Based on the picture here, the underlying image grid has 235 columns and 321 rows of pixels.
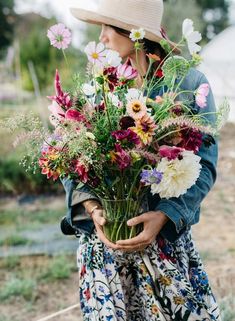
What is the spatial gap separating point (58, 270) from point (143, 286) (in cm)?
218

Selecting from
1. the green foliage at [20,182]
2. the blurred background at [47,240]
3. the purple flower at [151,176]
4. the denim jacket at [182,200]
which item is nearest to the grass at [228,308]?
the blurred background at [47,240]

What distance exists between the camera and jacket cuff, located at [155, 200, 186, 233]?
1.74 m

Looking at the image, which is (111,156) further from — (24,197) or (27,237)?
(24,197)

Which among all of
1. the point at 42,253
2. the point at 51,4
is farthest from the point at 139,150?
the point at 51,4

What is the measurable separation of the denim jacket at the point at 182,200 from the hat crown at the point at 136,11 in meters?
0.23

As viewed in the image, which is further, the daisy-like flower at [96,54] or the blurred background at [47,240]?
the blurred background at [47,240]

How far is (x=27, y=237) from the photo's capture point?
4.87 metres

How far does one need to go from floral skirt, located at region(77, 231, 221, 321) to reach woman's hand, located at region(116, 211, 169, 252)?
0.27 ft

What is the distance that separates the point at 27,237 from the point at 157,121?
3.44 metres

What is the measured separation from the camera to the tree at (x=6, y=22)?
2425cm

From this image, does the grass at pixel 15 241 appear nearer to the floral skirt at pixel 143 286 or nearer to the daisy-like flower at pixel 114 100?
the floral skirt at pixel 143 286

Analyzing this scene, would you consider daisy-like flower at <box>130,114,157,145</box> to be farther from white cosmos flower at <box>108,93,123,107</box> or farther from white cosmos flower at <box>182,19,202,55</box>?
white cosmos flower at <box>182,19,202,55</box>

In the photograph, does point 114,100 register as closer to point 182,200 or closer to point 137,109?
point 137,109

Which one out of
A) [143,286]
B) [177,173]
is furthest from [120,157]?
[143,286]
